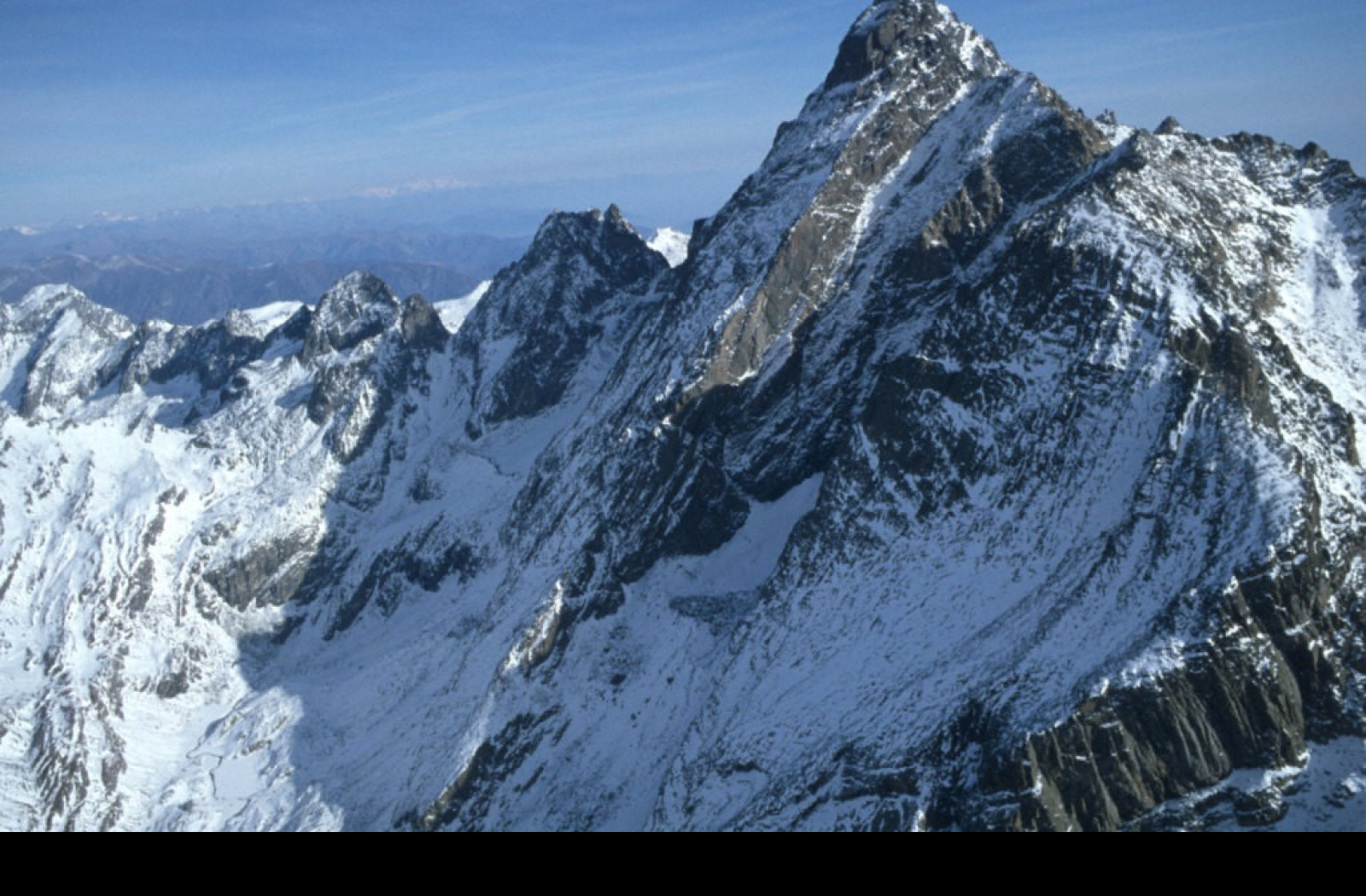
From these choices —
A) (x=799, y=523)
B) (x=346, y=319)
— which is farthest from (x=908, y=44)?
(x=346, y=319)

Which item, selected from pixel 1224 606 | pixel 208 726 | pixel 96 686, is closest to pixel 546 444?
pixel 208 726

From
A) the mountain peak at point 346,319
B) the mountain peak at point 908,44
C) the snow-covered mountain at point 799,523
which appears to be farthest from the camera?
the mountain peak at point 346,319

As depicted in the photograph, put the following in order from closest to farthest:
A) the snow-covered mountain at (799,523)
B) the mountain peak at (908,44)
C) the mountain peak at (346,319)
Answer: the snow-covered mountain at (799,523)
the mountain peak at (908,44)
the mountain peak at (346,319)

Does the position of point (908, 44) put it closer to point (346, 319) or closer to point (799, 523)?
point (799, 523)

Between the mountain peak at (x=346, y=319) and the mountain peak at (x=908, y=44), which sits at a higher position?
the mountain peak at (x=908, y=44)

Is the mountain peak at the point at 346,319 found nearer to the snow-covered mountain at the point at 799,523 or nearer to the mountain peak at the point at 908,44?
the snow-covered mountain at the point at 799,523

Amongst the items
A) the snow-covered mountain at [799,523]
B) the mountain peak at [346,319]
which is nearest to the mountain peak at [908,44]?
the snow-covered mountain at [799,523]

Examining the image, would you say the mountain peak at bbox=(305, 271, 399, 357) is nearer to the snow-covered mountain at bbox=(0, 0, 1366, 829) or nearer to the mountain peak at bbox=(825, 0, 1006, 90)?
the snow-covered mountain at bbox=(0, 0, 1366, 829)
